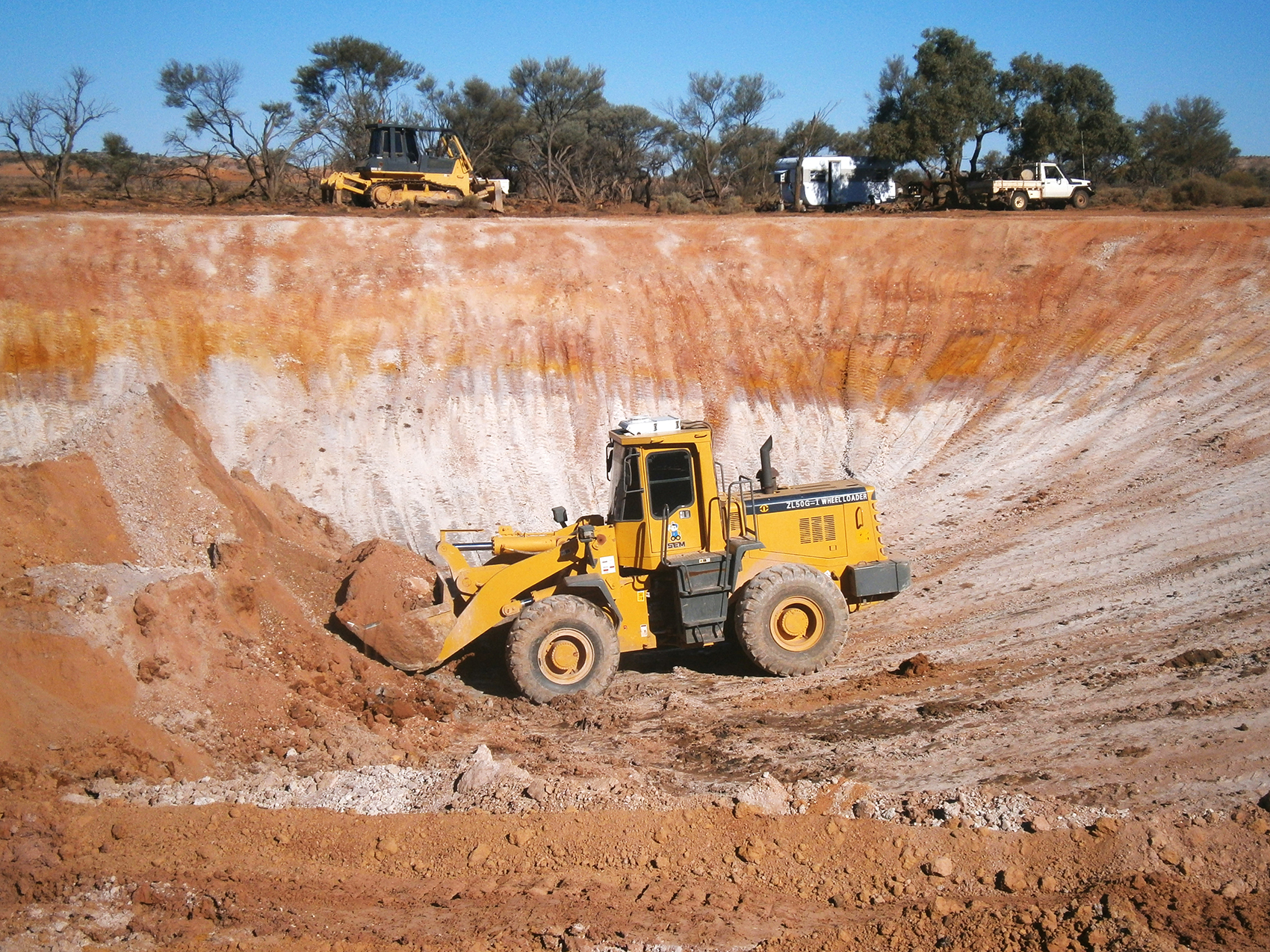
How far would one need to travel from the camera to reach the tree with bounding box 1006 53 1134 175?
34188 mm

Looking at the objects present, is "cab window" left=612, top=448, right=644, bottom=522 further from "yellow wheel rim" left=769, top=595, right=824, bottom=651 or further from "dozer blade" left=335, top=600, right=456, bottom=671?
"dozer blade" left=335, top=600, right=456, bottom=671

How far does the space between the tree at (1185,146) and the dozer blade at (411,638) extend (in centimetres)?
3671

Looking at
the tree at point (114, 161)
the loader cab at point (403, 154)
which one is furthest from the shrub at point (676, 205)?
the tree at point (114, 161)

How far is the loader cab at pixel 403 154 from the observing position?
2516 centimetres

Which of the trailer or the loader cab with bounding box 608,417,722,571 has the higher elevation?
the trailer

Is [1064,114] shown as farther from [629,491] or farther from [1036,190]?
[629,491]

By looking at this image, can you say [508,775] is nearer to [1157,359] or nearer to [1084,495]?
[1084,495]

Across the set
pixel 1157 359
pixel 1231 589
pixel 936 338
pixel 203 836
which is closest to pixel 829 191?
pixel 936 338

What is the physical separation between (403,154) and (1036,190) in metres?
17.4

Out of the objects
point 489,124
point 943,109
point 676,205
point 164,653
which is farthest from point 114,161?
point 164,653

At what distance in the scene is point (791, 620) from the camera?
9602 millimetres

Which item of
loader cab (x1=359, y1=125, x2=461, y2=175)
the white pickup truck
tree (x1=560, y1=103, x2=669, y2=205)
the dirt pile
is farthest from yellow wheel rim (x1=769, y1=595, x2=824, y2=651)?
tree (x1=560, y1=103, x2=669, y2=205)

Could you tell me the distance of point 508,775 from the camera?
7172 millimetres

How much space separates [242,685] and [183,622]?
771 millimetres
